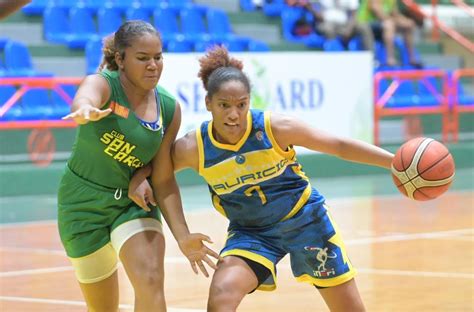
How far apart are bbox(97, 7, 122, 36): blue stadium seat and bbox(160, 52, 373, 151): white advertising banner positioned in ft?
7.80

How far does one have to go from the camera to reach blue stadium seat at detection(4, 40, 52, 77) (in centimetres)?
1362

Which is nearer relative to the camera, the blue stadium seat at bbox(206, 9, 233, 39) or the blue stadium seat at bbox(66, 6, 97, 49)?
the blue stadium seat at bbox(66, 6, 97, 49)

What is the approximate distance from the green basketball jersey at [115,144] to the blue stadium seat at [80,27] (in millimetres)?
9726

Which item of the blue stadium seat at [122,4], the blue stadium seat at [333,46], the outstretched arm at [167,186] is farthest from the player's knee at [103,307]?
the blue stadium seat at [333,46]

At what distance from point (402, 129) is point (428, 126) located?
82 centimetres

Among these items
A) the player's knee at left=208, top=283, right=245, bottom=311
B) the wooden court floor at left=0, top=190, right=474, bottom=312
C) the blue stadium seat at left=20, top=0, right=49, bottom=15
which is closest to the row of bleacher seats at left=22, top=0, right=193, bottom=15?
the blue stadium seat at left=20, top=0, right=49, bottom=15

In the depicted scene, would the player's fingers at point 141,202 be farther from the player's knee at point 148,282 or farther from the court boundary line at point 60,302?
the court boundary line at point 60,302

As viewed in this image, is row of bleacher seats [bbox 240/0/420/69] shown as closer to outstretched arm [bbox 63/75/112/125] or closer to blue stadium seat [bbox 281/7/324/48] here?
blue stadium seat [bbox 281/7/324/48]

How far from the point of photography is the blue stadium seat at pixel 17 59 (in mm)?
13625

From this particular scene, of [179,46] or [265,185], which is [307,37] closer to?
[179,46]

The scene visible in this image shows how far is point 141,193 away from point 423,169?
4.43 ft

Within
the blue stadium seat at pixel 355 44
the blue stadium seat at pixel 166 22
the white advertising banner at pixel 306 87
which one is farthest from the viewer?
the blue stadium seat at pixel 355 44

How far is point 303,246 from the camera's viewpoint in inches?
209

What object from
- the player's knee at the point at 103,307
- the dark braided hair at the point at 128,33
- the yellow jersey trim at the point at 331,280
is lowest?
the player's knee at the point at 103,307
